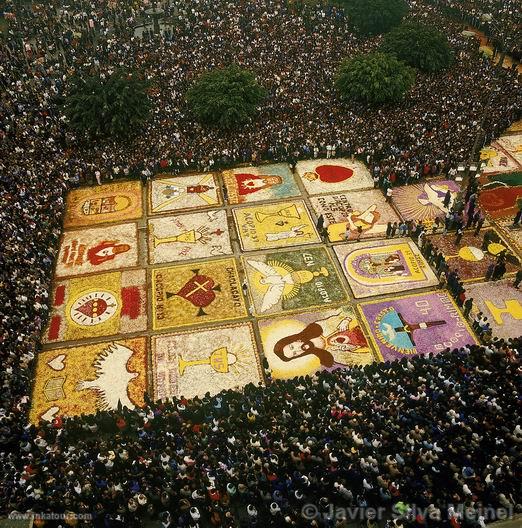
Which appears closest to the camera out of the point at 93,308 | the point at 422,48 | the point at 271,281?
the point at 93,308

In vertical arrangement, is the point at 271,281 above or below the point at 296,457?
above

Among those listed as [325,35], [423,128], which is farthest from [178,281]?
[325,35]

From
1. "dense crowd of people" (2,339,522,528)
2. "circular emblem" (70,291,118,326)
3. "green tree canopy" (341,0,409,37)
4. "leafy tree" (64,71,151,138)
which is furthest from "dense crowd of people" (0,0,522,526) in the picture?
"green tree canopy" (341,0,409,37)

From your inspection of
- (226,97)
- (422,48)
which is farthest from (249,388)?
(422,48)

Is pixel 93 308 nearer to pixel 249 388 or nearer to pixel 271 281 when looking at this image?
pixel 271 281

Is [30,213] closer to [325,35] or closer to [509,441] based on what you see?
[509,441]

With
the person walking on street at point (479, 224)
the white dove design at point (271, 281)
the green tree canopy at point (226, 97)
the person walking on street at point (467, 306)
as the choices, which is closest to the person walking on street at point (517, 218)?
the person walking on street at point (479, 224)

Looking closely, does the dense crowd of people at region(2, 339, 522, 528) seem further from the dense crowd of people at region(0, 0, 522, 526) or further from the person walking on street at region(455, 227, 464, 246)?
the person walking on street at region(455, 227, 464, 246)

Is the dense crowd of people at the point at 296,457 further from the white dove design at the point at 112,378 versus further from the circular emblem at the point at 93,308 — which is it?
the circular emblem at the point at 93,308
